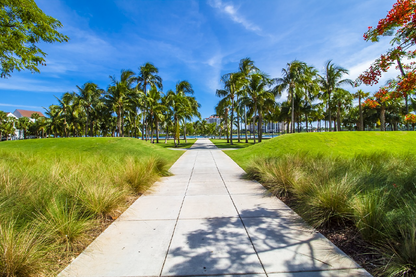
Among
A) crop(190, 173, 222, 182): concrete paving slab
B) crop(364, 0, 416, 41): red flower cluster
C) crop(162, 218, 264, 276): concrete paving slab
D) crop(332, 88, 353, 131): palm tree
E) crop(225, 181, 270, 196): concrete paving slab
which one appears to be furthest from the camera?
crop(332, 88, 353, 131): palm tree

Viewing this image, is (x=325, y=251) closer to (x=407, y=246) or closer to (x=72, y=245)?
(x=407, y=246)

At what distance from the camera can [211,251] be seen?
292 centimetres

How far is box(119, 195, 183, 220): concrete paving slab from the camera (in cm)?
424

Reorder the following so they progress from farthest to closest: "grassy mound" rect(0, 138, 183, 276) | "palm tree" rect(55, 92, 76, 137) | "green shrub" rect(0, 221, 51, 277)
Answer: "palm tree" rect(55, 92, 76, 137) → "grassy mound" rect(0, 138, 183, 276) → "green shrub" rect(0, 221, 51, 277)

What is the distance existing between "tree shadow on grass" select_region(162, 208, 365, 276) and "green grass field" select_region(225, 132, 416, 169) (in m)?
10.2

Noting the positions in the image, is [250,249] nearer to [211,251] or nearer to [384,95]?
[211,251]

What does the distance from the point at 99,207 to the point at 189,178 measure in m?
4.32

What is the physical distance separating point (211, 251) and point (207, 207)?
5.99 feet

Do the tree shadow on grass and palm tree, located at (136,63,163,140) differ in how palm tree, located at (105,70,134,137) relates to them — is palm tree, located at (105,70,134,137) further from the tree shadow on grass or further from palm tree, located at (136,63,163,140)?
the tree shadow on grass

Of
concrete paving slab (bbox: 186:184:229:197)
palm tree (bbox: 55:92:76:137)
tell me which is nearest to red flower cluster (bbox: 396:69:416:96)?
concrete paving slab (bbox: 186:184:229:197)

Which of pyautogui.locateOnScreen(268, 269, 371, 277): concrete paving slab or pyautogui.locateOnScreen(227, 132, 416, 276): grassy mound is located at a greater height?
pyautogui.locateOnScreen(227, 132, 416, 276): grassy mound

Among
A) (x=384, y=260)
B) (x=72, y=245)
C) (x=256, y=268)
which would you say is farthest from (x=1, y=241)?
(x=384, y=260)

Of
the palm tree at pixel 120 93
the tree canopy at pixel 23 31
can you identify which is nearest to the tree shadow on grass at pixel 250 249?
the tree canopy at pixel 23 31

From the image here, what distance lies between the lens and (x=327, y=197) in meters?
3.77
